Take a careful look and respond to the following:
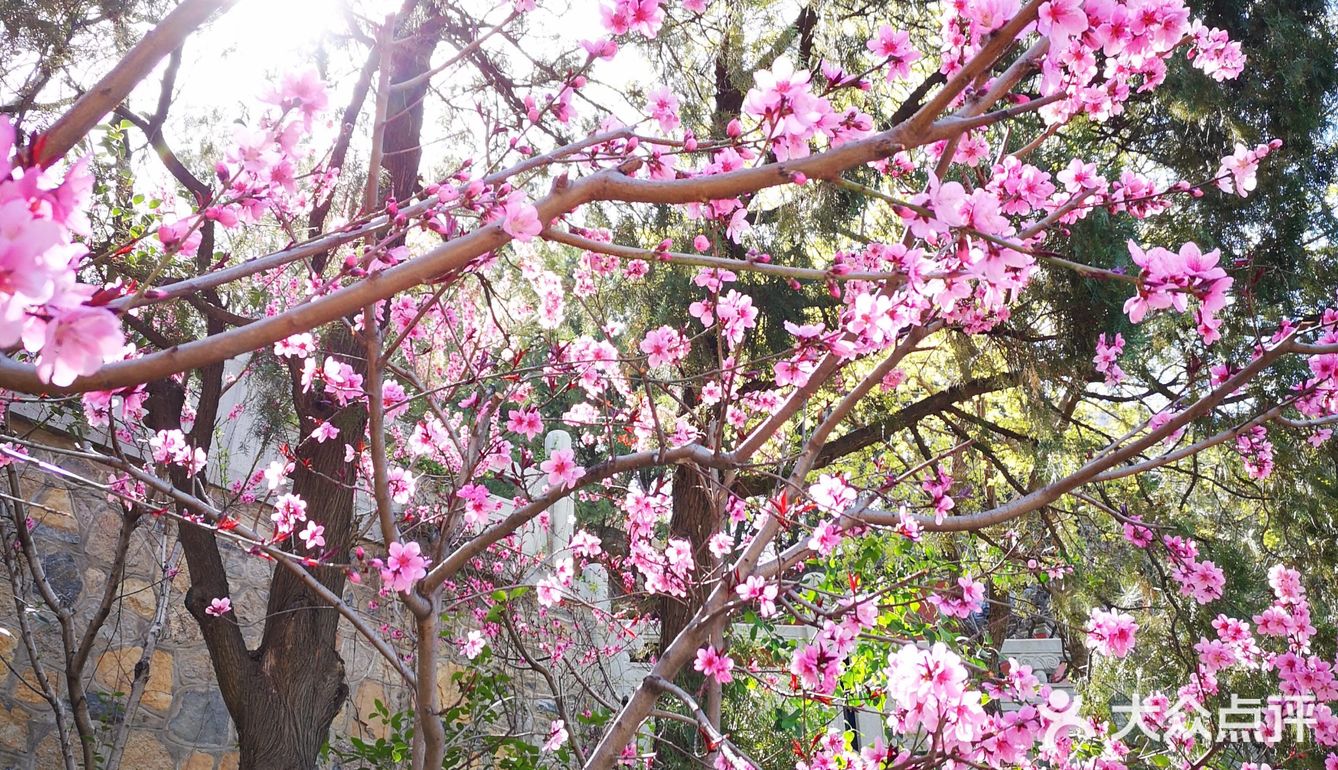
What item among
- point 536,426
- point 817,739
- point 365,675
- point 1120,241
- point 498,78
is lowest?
point 817,739

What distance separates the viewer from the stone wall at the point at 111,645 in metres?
2.80

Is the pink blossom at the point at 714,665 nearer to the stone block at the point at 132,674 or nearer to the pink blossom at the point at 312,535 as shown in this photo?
the pink blossom at the point at 312,535

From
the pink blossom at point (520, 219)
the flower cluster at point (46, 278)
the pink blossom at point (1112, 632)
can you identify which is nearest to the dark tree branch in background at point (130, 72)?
the flower cluster at point (46, 278)

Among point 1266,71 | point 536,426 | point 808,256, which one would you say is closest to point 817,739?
point 536,426

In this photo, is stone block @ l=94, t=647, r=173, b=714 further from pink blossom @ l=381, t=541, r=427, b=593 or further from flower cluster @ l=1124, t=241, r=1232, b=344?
flower cluster @ l=1124, t=241, r=1232, b=344

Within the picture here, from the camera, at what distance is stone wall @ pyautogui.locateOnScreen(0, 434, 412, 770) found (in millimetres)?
2805

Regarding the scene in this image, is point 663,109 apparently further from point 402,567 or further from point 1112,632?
point 1112,632

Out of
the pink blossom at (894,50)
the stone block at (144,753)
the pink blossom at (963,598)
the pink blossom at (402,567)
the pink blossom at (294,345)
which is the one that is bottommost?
the stone block at (144,753)

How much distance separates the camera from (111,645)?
307 centimetres

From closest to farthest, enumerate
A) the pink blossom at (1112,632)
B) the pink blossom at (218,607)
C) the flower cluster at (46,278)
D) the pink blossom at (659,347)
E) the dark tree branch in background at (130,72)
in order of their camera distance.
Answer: the flower cluster at (46,278)
the dark tree branch in background at (130,72)
the pink blossom at (659,347)
the pink blossom at (1112,632)
the pink blossom at (218,607)

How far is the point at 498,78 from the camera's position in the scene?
3.31 metres

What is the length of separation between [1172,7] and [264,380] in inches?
118

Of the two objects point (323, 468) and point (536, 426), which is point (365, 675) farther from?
point (536, 426)

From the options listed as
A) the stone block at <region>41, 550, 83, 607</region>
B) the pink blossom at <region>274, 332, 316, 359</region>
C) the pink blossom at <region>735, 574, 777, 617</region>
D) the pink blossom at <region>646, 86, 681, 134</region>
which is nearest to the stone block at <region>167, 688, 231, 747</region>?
the stone block at <region>41, 550, 83, 607</region>
